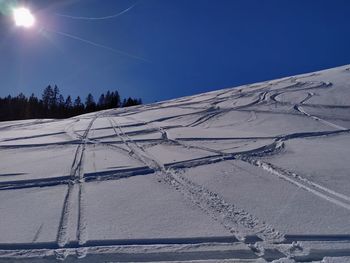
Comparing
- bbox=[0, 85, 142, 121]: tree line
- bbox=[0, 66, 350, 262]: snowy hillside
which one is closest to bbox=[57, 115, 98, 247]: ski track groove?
bbox=[0, 66, 350, 262]: snowy hillside

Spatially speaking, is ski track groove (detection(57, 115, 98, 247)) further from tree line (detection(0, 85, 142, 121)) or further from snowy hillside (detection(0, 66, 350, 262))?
tree line (detection(0, 85, 142, 121))

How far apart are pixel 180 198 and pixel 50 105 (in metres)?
84.0

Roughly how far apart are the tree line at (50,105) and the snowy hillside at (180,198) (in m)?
67.1

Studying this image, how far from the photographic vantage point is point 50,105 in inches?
3231

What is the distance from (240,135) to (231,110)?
6.03 metres

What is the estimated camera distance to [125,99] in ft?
270

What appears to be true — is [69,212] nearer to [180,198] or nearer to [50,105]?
[180,198]

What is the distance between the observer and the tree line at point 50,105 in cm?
7481

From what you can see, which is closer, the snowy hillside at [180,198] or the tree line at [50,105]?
the snowy hillside at [180,198]

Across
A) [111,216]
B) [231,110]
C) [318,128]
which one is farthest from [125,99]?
[111,216]

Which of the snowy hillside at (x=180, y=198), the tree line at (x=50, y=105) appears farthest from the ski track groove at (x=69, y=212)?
the tree line at (x=50, y=105)

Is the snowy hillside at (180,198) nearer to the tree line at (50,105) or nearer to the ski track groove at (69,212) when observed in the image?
the ski track groove at (69,212)

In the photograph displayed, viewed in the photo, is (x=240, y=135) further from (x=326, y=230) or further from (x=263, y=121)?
(x=326, y=230)

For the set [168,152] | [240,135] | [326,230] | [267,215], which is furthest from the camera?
[240,135]
